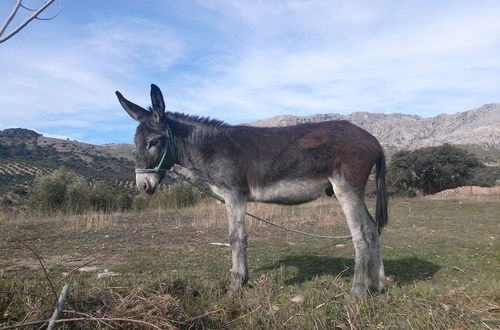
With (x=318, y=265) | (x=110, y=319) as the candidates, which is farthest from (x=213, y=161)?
(x=318, y=265)

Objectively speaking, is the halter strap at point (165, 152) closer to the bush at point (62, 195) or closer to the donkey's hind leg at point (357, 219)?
the donkey's hind leg at point (357, 219)

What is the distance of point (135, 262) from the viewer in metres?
7.70

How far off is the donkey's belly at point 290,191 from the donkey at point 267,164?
0.01m

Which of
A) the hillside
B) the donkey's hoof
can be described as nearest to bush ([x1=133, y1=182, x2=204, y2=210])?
the donkey's hoof

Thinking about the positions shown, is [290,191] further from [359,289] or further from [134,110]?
[134,110]

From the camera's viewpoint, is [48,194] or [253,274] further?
[48,194]

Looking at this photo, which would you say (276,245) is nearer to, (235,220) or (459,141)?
(235,220)

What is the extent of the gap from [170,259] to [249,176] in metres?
3.71

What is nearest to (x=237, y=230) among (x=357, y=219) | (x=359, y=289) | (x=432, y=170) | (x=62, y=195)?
(x=357, y=219)

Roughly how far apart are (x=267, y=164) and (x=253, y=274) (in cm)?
239

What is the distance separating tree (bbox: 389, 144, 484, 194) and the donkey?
39795mm

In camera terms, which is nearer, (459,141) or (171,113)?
(171,113)

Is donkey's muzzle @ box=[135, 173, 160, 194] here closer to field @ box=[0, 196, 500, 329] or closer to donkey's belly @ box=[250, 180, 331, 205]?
field @ box=[0, 196, 500, 329]

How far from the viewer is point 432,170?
4456 cm
